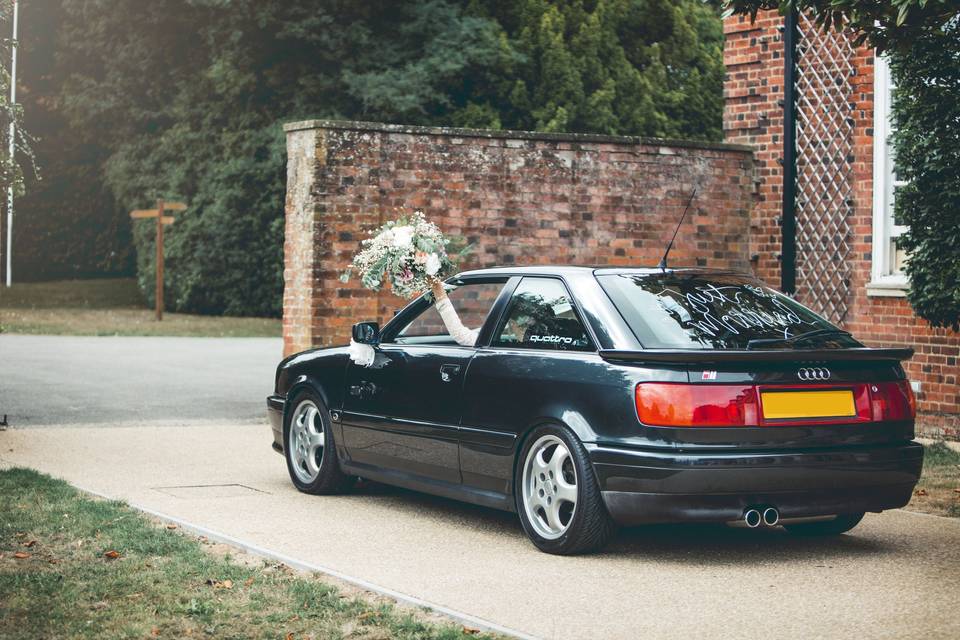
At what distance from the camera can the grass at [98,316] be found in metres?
30.1

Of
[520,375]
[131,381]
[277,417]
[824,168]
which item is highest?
[824,168]

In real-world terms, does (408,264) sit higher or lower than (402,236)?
lower

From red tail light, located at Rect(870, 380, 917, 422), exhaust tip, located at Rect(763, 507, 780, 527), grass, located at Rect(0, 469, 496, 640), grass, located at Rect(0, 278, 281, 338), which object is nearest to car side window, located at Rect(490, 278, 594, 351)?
exhaust tip, located at Rect(763, 507, 780, 527)

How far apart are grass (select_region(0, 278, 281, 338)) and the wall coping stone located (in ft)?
54.2

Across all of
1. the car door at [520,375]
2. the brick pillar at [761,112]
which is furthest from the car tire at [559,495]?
the brick pillar at [761,112]

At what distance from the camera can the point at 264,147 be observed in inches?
1436

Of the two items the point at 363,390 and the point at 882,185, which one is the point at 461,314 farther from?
the point at 882,185

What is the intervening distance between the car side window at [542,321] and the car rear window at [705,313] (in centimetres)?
24

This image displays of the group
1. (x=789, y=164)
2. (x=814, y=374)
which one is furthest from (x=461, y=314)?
(x=814, y=374)

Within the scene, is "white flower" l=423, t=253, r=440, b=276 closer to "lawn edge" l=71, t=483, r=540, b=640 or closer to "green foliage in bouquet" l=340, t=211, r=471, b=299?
"green foliage in bouquet" l=340, t=211, r=471, b=299

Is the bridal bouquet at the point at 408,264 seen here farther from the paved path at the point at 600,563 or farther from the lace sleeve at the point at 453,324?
the paved path at the point at 600,563

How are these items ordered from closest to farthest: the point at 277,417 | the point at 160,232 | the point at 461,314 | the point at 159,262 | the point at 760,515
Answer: the point at 760,515
the point at 277,417
the point at 461,314
the point at 159,262
the point at 160,232

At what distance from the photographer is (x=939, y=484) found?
Answer: 9.52 meters

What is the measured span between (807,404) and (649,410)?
79 centimetres
